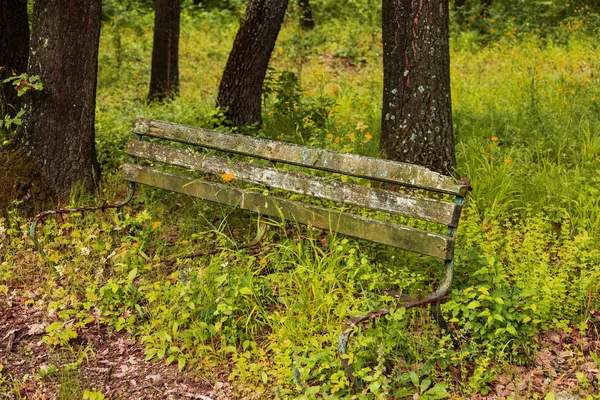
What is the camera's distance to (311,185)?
423cm

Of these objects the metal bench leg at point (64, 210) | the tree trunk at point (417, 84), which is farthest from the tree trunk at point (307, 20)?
the metal bench leg at point (64, 210)

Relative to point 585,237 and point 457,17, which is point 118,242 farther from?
point 457,17

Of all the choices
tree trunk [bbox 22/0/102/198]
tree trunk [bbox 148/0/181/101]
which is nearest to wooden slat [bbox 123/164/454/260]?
tree trunk [bbox 22/0/102/198]

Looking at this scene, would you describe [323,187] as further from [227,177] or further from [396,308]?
[396,308]

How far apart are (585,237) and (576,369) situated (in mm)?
894

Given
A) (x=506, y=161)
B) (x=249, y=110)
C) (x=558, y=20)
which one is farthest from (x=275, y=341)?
(x=558, y=20)

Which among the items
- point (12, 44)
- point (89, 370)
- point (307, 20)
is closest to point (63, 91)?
point (12, 44)

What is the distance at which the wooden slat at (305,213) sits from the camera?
375cm

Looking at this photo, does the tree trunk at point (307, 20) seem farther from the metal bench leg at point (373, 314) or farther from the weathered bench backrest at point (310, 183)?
the metal bench leg at point (373, 314)

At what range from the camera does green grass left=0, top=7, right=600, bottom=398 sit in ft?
11.8

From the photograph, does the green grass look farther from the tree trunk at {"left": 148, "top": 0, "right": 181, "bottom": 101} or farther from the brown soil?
the tree trunk at {"left": 148, "top": 0, "right": 181, "bottom": 101}

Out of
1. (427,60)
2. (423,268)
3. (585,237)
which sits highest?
(427,60)

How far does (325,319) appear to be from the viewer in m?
3.90

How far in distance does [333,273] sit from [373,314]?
584 mm
